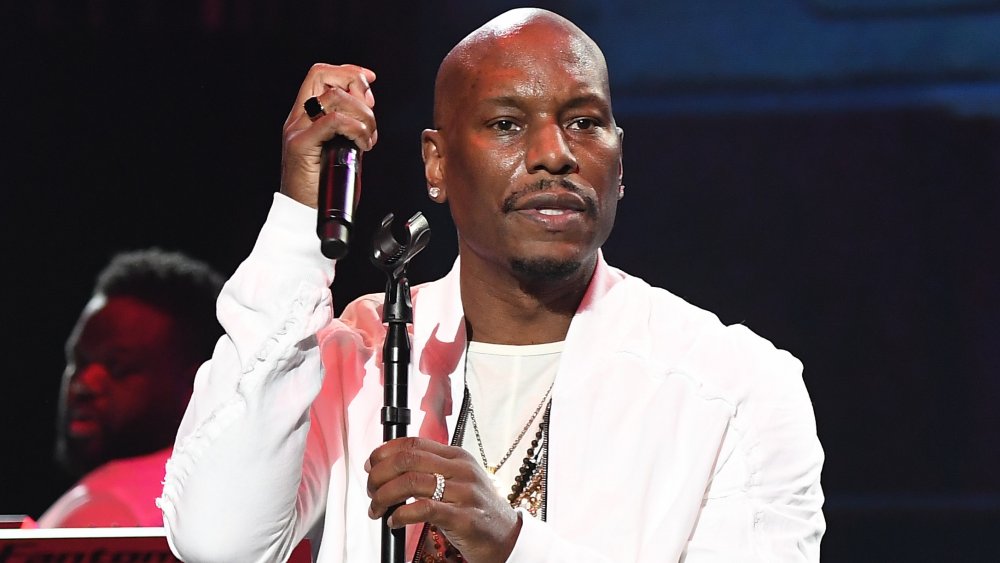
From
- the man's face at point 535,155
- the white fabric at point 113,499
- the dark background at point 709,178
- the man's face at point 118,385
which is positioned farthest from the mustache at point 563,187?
the man's face at point 118,385

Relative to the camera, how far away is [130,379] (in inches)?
134

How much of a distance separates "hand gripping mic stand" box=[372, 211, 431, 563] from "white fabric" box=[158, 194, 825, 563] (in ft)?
0.58

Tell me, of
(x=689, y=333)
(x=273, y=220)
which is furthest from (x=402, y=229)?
(x=689, y=333)

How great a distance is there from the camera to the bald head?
2082mm

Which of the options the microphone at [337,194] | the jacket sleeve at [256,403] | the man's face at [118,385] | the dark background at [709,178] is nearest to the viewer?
the microphone at [337,194]

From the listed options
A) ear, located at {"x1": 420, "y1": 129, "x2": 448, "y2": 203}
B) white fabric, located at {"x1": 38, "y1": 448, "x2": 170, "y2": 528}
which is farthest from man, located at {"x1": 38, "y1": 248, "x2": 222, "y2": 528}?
ear, located at {"x1": 420, "y1": 129, "x2": 448, "y2": 203}

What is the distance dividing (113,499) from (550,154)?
1845mm

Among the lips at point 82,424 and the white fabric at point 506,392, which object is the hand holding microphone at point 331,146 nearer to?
the white fabric at point 506,392

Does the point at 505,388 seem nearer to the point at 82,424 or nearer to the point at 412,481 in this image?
the point at 412,481

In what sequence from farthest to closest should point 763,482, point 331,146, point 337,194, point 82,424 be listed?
point 82,424
point 763,482
point 331,146
point 337,194

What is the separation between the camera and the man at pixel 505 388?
5.50 feet

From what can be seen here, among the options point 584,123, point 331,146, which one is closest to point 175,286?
point 584,123

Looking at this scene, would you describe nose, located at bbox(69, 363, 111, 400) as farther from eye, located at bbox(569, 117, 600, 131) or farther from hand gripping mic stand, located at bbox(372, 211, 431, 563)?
hand gripping mic stand, located at bbox(372, 211, 431, 563)

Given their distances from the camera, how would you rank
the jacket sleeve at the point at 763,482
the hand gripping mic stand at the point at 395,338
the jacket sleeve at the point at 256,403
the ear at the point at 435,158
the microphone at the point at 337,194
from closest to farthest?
the microphone at the point at 337,194 → the hand gripping mic stand at the point at 395,338 → the jacket sleeve at the point at 256,403 → the jacket sleeve at the point at 763,482 → the ear at the point at 435,158
